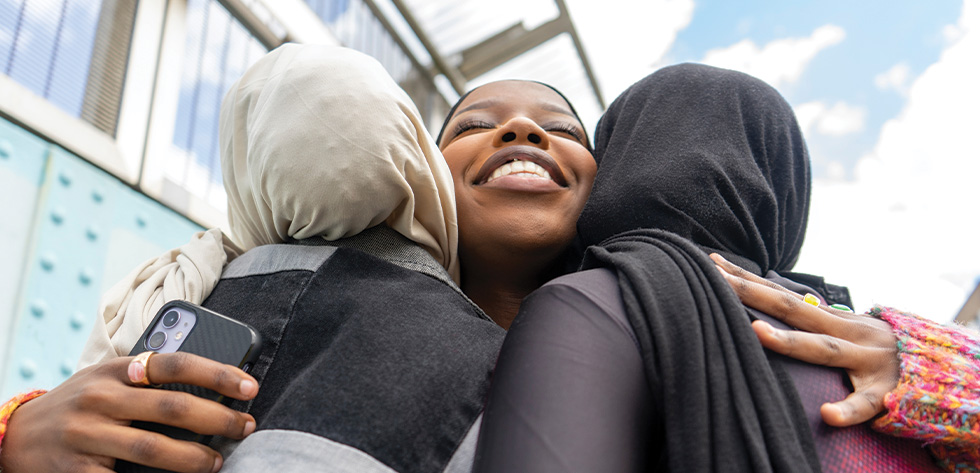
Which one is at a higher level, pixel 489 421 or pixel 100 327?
pixel 100 327

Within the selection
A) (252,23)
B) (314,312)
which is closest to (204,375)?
(314,312)

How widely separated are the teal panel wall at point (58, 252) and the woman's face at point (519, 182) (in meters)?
1.37

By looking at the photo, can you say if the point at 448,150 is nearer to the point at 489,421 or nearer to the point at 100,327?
the point at 100,327

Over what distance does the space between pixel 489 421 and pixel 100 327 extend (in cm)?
67

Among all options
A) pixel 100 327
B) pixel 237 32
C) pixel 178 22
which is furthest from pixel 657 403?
pixel 237 32

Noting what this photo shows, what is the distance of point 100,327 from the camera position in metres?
0.96

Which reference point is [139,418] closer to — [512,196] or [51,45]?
[512,196]

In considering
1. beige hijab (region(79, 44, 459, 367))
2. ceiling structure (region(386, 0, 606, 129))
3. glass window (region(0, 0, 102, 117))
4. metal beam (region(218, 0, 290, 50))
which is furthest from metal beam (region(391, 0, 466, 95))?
beige hijab (region(79, 44, 459, 367))

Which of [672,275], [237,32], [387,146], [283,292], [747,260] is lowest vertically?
[747,260]

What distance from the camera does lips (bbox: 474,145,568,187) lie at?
134cm

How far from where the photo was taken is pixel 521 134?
138 cm

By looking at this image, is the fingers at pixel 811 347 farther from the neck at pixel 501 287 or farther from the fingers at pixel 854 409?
the neck at pixel 501 287

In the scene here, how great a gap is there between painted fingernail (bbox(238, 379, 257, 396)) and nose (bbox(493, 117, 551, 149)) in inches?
32.0

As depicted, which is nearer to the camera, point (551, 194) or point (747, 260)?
point (747, 260)
